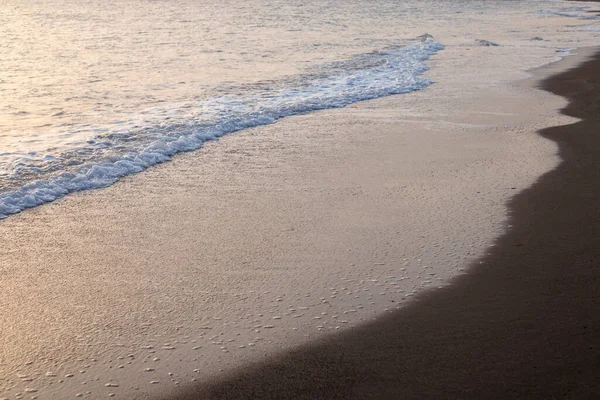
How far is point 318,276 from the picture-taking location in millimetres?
4930

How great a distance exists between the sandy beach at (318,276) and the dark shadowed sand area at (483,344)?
0.04 feet

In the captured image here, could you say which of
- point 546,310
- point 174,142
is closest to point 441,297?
point 546,310

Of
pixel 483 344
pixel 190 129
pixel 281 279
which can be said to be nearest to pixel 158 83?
pixel 190 129

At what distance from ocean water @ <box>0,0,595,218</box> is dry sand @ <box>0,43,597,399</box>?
1002 millimetres

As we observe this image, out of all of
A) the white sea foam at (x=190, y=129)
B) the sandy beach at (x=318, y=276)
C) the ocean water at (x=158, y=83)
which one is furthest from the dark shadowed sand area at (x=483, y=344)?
the ocean water at (x=158, y=83)

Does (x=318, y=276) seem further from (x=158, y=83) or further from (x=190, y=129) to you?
(x=158, y=83)

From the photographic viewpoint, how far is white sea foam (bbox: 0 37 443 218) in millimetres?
7328

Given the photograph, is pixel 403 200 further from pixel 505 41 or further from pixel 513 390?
pixel 505 41

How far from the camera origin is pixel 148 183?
7465 mm

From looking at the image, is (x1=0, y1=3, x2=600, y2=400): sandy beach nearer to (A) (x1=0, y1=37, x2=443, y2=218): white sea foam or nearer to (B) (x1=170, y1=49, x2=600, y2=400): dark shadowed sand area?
(B) (x1=170, y1=49, x2=600, y2=400): dark shadowed sand area

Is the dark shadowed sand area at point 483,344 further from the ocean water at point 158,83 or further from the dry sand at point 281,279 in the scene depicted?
the ocean water at point 158,83

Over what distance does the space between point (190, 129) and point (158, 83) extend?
5.59 m

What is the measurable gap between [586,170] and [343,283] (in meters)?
4.01

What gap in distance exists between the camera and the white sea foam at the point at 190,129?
7328mm
